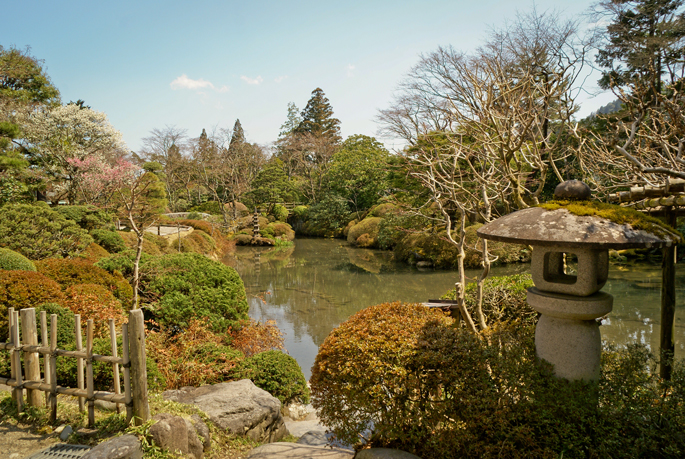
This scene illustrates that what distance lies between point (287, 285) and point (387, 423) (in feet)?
32.1

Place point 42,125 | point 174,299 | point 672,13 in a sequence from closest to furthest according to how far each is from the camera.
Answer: point 174,299 < point 672,13 < point 42,125

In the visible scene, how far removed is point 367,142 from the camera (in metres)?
28.4

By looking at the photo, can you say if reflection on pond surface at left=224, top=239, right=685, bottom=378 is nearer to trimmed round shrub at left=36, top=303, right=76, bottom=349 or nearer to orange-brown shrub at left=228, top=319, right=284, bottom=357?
orange-brown shrub at left=228, top=319, right=284, bottom=357

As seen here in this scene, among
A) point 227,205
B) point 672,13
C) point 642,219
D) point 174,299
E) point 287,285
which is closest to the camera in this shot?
point 642,219

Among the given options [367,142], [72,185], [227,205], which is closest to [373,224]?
[367,142]

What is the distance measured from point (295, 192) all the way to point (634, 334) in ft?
81.5

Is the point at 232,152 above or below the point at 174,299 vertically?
above

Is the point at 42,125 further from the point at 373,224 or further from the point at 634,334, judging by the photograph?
the point at 634,334

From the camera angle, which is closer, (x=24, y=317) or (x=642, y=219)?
(x=642, y=219)

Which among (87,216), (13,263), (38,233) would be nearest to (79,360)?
(13,263)

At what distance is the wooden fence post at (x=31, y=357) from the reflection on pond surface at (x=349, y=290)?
367cm

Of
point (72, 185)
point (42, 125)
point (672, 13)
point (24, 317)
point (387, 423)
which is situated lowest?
point (387, 423)

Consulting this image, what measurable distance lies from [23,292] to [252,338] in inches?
114

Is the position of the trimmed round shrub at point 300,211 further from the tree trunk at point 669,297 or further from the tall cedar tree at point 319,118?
the tree trunk at point 669,297
